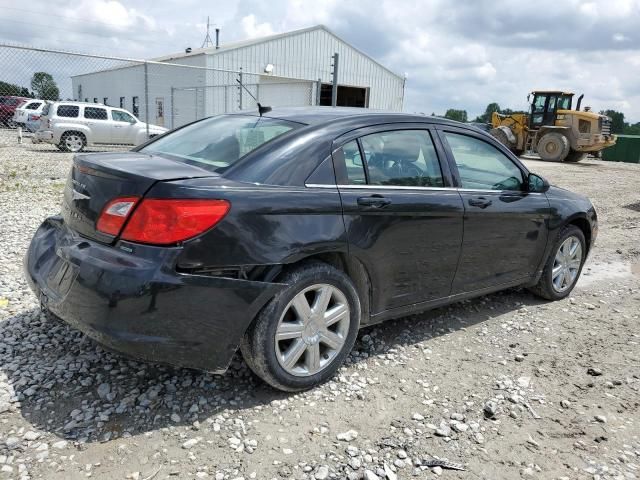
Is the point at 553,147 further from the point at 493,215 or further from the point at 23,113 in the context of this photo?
the point at 23,113

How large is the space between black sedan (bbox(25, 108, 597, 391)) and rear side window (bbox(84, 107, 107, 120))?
49.3 feet

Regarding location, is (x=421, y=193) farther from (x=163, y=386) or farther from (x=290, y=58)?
(x=290, y=58)

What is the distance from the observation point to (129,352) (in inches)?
96.8

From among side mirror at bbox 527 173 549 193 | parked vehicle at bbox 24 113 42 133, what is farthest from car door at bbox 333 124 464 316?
parked vehicle at bbox 24 113 42 133

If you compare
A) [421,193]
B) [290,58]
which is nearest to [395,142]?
[421,193]

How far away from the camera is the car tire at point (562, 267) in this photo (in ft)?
15.1

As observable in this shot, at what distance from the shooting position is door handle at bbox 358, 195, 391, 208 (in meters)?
3.02

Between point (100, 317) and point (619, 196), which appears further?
point (619, 196)

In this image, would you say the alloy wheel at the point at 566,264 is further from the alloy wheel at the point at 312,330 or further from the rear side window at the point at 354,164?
the alloy wheel at the point at 312,330

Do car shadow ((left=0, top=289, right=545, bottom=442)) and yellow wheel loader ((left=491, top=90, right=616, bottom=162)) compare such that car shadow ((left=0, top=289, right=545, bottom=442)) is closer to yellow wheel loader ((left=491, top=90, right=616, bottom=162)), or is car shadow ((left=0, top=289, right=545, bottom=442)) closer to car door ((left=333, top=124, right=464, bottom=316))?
car door ((left=333, top=124, right=464, bottom=316))

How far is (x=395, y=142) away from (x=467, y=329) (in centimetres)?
163

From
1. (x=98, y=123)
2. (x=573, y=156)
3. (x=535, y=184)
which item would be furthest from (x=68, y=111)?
(x=573, y=156)

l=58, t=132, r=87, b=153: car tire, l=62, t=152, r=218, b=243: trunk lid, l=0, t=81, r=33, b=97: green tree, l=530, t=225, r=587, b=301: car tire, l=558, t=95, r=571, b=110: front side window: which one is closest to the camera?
l=62, t=152, r=218, b=243: trunk lid

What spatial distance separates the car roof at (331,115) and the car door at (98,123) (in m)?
15.1
